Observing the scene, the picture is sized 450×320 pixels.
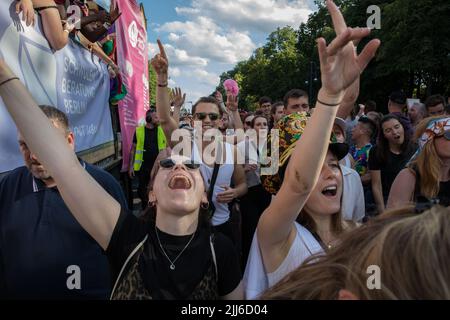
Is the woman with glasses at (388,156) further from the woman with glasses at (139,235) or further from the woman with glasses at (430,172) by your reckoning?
the woman with glasses at (139,235)

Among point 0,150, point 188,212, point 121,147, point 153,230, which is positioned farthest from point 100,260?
point 121,147

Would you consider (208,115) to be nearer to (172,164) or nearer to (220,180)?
(220,180)

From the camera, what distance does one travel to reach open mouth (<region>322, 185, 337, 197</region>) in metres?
1.79

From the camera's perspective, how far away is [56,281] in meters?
1.87

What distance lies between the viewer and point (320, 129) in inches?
52.7

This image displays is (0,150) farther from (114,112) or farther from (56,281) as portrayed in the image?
(114,112)

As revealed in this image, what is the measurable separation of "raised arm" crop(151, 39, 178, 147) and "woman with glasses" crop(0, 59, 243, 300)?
1.61 meters

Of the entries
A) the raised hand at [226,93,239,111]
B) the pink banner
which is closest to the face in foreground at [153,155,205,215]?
the raised hand at [226,93,239,111]

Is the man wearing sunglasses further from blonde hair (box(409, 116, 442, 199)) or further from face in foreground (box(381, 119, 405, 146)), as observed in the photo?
face in foreground (box(381, 119, 405, 146))

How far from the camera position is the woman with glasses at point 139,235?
1465 millimetres

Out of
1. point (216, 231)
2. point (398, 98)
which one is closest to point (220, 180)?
point (216, 231)

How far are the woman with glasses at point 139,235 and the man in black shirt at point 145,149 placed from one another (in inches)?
173

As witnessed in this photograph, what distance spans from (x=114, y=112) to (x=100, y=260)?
4927 millimetres

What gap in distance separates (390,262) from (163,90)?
2692 millimetres
